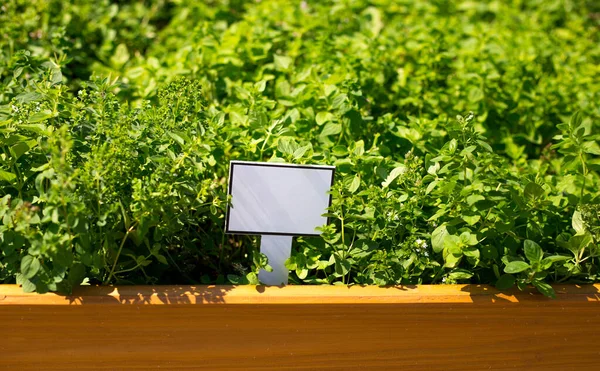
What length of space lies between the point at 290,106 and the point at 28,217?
0.88 meters

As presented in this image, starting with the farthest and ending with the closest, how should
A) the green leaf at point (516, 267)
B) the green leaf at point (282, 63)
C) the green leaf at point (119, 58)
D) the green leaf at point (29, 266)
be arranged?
1. the green leaf at point (119, 58)
2. the green leaf at point (282, 63)
3. the green leaf at point (516, 267)
4. the green leaf at point (29, 266)

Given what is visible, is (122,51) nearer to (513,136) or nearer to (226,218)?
(226,218)

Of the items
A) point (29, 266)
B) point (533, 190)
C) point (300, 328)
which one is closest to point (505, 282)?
point (533, 190)

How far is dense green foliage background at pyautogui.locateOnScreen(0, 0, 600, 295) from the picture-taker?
1263 mm

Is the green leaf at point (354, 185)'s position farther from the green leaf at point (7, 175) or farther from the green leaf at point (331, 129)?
the green leaf at point (7, 175)

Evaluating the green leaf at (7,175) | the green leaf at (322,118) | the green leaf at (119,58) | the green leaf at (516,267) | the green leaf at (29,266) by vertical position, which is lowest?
the green leaf at (29,266)

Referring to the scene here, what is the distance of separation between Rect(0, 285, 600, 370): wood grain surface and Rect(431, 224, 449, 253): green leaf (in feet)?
0.26

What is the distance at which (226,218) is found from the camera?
1.37m

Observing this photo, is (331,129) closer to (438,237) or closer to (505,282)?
(438,237)

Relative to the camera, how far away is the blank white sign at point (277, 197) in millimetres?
1361

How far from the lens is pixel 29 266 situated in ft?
3.91

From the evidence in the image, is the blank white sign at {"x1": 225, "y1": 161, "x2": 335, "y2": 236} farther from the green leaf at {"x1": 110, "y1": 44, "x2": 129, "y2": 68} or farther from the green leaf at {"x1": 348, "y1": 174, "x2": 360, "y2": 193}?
the green leaf at {"x1": 110, "y1": 44, "x2": 129, "y2": 68}

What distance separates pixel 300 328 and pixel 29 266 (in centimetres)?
50

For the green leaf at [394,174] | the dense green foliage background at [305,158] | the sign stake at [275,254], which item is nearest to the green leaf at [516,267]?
the dense green foliage background at [305,158]
